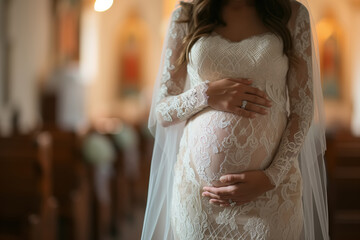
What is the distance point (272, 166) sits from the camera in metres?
1.58

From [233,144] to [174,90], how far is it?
37 cm

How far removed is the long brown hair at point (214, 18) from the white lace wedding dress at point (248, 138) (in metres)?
0.03

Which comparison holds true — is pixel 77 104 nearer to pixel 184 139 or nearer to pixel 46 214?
pixel 46 214

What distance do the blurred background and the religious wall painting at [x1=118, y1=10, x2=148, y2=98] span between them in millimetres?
34

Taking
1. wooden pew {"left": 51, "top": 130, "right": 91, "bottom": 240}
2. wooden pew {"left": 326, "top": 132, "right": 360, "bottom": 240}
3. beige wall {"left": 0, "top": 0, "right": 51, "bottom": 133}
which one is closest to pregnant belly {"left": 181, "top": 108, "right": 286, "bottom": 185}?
wooden pew {"left": 326, "top": 132, "right": 360, "bottom": 240}

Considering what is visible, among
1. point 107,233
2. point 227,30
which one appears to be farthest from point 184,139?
point 107,233

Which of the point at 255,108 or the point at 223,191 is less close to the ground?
the point at 255,108

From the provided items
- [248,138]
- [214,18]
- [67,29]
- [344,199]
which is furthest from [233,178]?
[67,29]

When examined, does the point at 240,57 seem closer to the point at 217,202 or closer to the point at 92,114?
the point at 217,202

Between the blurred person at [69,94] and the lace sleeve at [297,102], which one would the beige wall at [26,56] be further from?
the lace sleeve at [297,102]

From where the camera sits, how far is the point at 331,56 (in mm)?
15719

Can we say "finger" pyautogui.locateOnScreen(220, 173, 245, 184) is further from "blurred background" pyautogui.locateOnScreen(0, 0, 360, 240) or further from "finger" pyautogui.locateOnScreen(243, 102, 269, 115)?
"blurred background" pyautogui.locateOnScreen(0, 0, 360, 240)

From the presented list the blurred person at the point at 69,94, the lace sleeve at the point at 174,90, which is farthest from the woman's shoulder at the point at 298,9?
the blurred person at the point at 69,94

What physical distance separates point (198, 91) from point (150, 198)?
1.77 ft
